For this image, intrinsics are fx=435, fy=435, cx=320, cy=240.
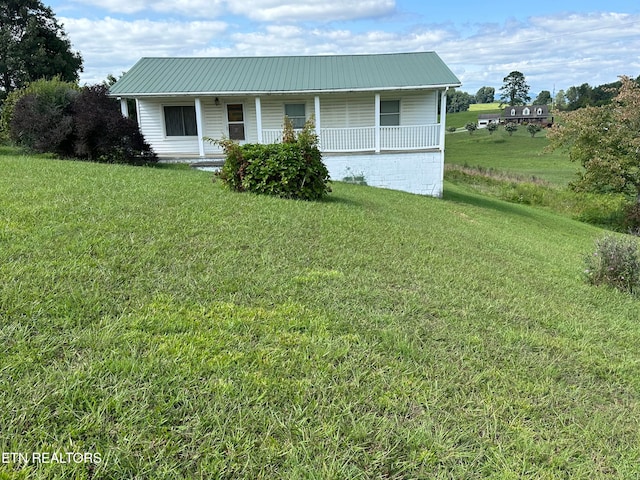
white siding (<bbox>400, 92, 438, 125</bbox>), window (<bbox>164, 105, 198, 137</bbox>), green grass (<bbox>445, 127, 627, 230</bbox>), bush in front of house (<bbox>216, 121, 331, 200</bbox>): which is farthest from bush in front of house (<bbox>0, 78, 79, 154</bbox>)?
green grass (<bbox>445, 127, 627, 230</bbox>)

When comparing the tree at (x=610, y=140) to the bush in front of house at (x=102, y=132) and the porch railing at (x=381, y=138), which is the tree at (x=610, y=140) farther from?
the bush in front of house at (x=102, y=132)

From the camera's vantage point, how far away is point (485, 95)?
6412 inches

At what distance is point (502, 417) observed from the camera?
2.59m

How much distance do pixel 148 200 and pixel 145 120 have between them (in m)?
11.7

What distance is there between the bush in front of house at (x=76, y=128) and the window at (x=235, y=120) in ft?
15.5

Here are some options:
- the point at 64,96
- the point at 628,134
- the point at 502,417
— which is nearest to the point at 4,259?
the point at 502,417

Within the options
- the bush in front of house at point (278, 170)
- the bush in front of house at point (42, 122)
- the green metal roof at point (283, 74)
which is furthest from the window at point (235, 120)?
the bush in front of house at point (278, 170)

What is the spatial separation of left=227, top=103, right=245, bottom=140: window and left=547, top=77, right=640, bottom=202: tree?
1380 centimetres

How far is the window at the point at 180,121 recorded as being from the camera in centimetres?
1655

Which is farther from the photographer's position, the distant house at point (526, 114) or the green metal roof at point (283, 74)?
the distant house at point (526, 114)

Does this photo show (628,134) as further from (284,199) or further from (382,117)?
(284,199)

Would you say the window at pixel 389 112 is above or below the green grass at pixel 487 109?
below

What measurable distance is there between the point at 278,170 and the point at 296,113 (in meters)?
9.60

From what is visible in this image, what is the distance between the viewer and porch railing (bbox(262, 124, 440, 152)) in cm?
1491
